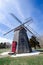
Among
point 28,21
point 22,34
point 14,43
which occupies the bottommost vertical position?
point 14,43

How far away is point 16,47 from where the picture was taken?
27.4m

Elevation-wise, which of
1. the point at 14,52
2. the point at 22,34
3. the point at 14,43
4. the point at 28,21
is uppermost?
the point at 28,21

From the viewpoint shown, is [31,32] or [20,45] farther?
[31,32]

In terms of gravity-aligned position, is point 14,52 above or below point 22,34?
below

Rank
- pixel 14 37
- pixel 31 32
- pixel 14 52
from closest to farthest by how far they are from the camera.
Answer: pixel 14 52 → pixel 14 37 → pixel 31 32

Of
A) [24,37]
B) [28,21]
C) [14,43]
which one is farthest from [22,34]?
[28,21]

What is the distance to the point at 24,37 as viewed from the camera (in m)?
28.1

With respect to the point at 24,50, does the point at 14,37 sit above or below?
above

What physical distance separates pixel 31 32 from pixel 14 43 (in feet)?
17.1

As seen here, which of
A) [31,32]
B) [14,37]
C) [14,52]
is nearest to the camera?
[14,52]

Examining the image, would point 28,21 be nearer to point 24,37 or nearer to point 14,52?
point 24,37

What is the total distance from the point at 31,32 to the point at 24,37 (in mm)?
3055

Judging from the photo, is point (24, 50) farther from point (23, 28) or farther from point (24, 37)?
point (23, 28)

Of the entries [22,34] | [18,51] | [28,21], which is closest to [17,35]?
[22,34]
